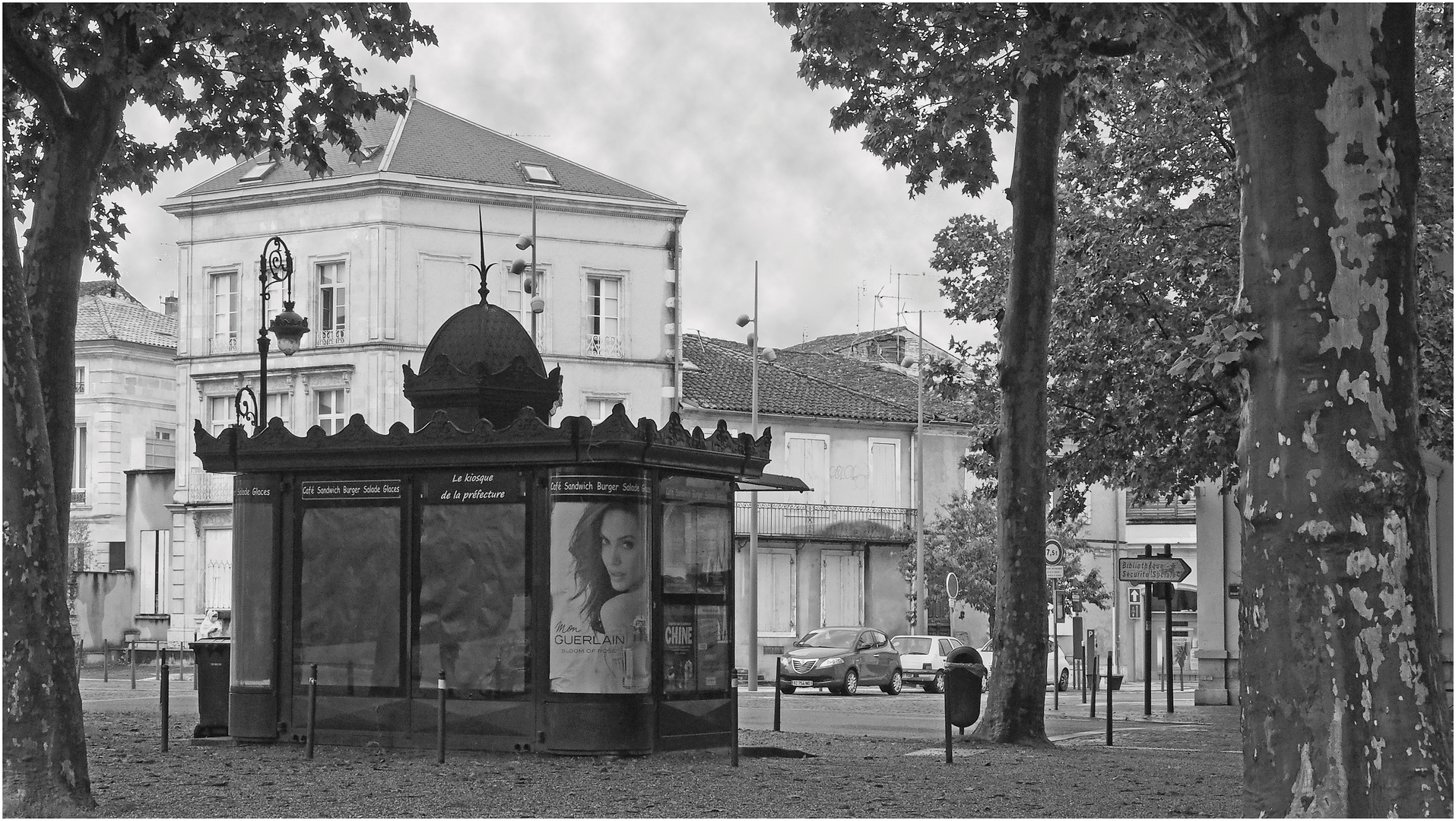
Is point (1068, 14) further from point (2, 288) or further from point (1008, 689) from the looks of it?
point (2, 288)

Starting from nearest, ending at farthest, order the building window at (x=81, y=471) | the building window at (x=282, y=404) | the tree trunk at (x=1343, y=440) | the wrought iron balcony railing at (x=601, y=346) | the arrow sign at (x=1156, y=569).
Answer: the tree trunk at (x=1343, y=440), the arrow sign at (x=1156, y=569), the building window at (x=282, y=404), the wrought iron balcony railing at (x=601, y=346), the building window at (x=81, y=471)

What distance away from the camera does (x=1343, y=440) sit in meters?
8.33

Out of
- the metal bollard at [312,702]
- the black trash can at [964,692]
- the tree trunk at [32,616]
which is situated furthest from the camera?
the black trash can at [964,692]

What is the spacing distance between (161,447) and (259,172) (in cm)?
1316

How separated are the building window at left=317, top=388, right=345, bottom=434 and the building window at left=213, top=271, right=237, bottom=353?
334 centimetres

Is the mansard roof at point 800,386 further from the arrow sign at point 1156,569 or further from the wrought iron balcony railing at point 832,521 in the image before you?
the arrow sign at point 1156,569

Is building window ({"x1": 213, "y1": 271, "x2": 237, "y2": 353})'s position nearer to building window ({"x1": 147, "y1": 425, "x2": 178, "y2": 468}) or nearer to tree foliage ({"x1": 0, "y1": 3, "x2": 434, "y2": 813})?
building window ({"x1": 147, "y1": 425, "x2": 178, "y2": 468})

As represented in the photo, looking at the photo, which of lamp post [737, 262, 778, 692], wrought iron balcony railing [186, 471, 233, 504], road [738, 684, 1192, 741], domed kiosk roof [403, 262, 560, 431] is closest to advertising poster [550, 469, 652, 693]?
domed kiosk roof [403, 262, 560, 431]

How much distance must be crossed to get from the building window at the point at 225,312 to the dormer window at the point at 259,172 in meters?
2.74

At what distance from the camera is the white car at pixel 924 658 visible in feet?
142

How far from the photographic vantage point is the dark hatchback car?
4012 centimetres

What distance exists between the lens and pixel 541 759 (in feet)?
50.3

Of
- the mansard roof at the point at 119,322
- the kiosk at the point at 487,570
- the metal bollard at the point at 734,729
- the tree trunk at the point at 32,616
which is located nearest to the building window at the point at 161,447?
the mansard roof at the point at 119,322

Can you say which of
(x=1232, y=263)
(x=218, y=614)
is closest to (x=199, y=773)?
(x=1232, y=263)
